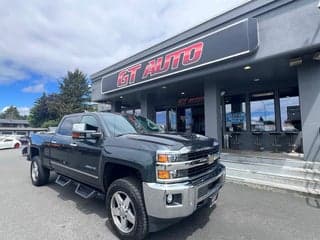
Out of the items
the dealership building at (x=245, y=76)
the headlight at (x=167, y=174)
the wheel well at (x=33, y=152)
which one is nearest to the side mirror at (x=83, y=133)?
the headlight at (x=167, y=174)

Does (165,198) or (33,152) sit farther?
(33,152)

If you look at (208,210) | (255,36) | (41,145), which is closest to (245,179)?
(208,210)

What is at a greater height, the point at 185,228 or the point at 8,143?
the point at 8,143

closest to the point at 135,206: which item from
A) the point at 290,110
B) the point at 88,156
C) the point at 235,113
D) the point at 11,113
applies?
the point at 88,156

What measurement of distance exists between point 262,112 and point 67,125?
28.3 ft

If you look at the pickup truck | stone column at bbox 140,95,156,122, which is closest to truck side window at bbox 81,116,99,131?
the pickup truck

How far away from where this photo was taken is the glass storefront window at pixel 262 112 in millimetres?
10641

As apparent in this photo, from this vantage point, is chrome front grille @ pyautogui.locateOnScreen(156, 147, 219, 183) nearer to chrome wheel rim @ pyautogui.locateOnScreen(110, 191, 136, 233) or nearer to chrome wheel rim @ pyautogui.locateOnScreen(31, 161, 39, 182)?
chrome wheel rim @ pyautogui.locateOnScreen(110, 191, 136, 233)

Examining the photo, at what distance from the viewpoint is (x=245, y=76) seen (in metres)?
9.35

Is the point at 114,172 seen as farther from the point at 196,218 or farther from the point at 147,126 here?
the point at 196,218

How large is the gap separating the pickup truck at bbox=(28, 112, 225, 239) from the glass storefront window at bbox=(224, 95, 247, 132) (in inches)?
309

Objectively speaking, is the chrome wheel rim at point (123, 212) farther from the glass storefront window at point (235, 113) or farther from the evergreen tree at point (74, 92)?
the evergreen tree at point (74, 92)

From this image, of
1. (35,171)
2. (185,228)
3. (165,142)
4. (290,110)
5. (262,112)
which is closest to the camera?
(165,142)

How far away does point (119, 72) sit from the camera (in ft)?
41.2
